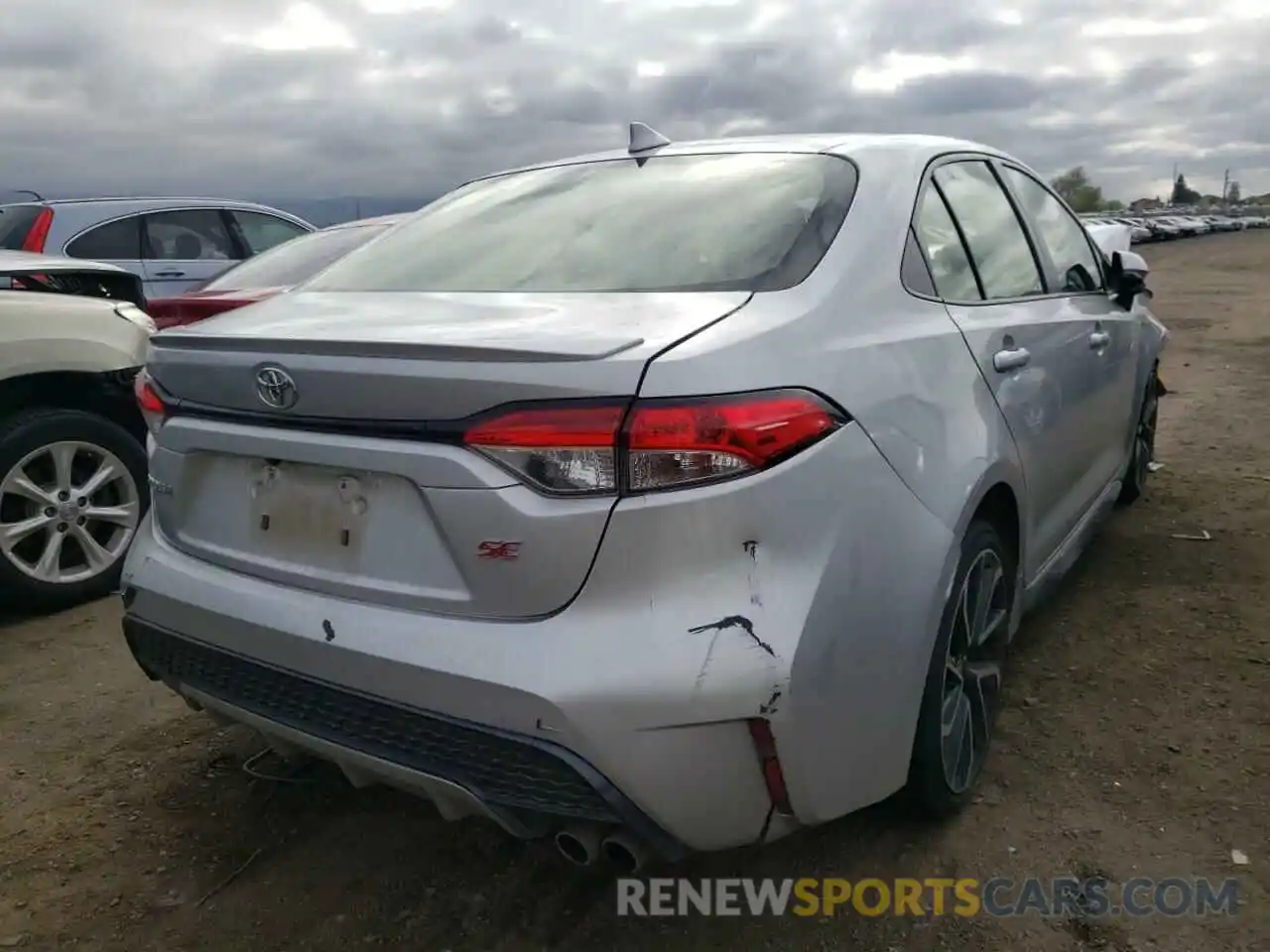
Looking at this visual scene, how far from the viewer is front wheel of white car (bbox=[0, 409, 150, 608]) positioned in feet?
13.3

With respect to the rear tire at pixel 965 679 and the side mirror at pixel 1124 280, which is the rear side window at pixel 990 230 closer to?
the rear tire at pixel 965 679

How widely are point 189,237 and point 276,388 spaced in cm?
708

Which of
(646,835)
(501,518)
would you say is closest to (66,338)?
(501,518)

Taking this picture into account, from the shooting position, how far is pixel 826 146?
2.74m

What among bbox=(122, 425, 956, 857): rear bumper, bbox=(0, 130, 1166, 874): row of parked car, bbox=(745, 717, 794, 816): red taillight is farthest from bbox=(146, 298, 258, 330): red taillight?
bbox=(745, 717, 794, 816): red taillight

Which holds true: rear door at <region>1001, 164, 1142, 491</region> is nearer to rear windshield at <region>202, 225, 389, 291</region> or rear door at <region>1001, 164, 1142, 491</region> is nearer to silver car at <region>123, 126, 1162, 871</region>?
silver car at <region>123, 126, 1162, 871</region>

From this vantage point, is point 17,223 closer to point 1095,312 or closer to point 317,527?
point 317,527

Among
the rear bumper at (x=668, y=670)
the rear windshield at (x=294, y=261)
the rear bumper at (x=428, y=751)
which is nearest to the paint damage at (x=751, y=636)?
the rear bumper at (x=668, y=670)

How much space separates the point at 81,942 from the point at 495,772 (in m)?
1.13

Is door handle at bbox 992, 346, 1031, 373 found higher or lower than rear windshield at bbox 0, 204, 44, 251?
lower

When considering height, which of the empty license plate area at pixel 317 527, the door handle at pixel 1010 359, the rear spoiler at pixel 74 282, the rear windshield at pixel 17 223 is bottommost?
the empty license plate area at pixel 317 527

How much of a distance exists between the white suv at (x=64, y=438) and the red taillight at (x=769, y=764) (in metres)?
3.17

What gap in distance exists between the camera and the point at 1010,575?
2.84 meters

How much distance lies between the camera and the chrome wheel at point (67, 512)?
4.06m
